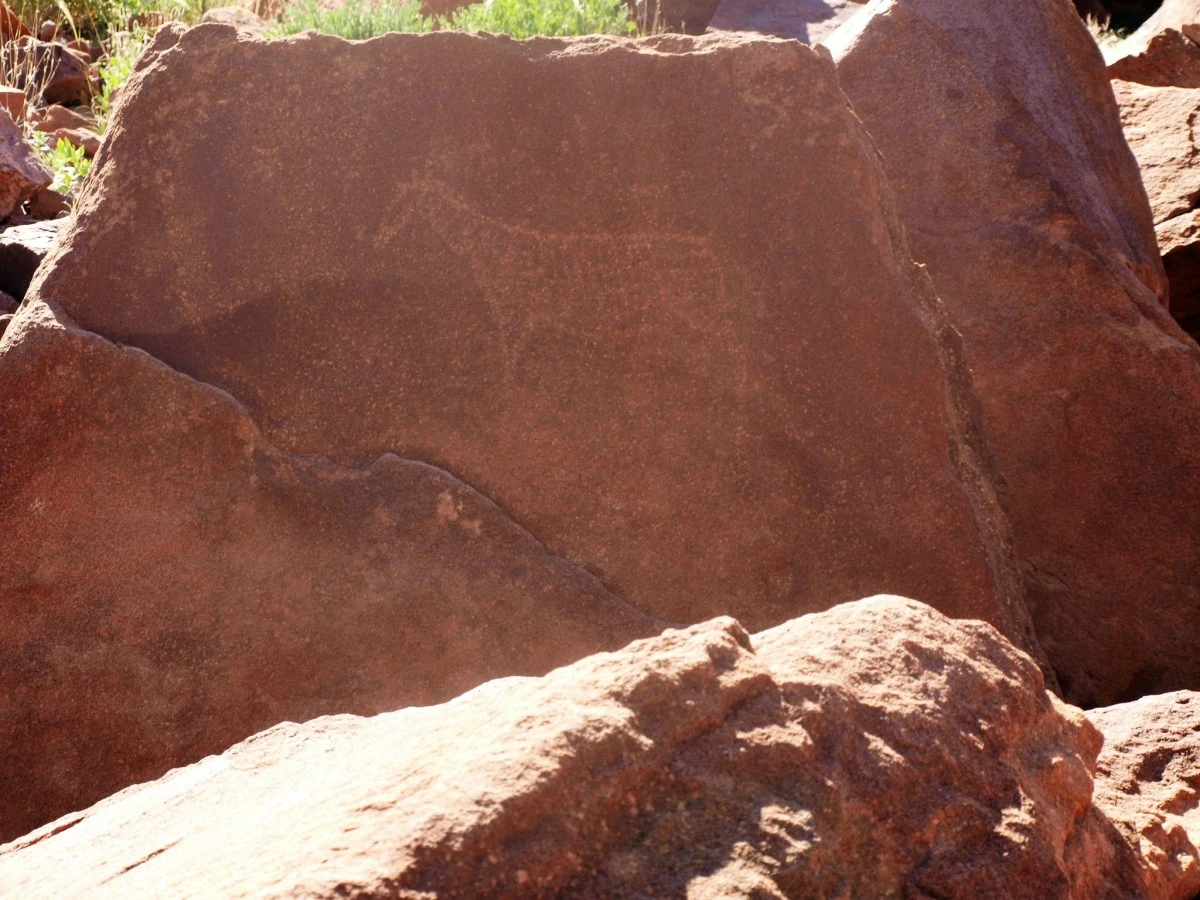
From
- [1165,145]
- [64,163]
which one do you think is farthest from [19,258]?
[1165,145]

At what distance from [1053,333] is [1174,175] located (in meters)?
1.83

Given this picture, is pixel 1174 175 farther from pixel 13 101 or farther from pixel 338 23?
pixel 13 101

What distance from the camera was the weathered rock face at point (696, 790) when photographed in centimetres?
127

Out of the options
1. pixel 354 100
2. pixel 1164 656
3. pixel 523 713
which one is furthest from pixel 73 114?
pixel 523 713

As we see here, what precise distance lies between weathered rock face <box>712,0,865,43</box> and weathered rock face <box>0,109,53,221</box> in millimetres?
4817

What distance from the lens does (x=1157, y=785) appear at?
2.18 metres

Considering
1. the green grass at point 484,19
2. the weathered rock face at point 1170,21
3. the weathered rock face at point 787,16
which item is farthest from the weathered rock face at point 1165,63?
the green grass at point 484,19

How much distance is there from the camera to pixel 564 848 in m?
1.27

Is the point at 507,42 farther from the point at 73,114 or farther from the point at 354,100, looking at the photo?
the point at 73,114

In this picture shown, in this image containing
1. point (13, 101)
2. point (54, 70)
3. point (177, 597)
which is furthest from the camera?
point (54, 70)

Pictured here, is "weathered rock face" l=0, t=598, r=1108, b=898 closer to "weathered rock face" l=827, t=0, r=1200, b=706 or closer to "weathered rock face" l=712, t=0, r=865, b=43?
"weathered rock face" l=827, t=0, r=1200, b=706

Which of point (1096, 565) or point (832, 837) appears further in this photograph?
point (1096, 565)

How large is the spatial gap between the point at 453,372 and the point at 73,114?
516cm

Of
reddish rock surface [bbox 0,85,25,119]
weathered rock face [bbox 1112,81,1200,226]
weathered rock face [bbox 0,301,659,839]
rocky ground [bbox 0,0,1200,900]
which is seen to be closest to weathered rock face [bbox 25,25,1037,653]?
rocky ground [bbox 0,0,1200,900]
